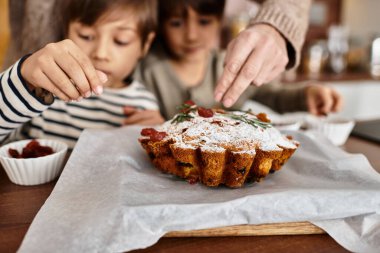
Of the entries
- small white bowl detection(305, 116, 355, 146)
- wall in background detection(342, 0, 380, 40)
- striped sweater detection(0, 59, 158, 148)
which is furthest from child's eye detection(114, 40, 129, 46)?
wall in background detection(342, 0, 380, 40)

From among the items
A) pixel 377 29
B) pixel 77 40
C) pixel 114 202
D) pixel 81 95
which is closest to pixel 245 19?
pixel 377 29

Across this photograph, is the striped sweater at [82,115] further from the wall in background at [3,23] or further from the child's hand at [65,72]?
the wall in background at [3,23]

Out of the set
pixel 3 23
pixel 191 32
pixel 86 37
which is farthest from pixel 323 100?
pixel 3 23

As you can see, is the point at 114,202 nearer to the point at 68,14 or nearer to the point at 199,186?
the point at 199,186

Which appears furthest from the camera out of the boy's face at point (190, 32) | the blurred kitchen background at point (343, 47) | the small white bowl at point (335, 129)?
the blurred kitchen background at point (343, 47)

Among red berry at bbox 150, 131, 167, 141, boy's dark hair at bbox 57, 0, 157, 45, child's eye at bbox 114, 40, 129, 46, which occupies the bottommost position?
red berry at bbox 150, 131, 167, 141

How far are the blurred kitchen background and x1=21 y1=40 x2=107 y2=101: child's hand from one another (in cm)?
248

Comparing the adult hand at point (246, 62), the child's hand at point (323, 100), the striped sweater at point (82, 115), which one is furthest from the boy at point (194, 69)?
the adult hand at point (246, 62)

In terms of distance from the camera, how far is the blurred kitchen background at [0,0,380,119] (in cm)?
335

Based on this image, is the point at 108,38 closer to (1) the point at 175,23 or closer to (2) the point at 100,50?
(2) the point at 100,50

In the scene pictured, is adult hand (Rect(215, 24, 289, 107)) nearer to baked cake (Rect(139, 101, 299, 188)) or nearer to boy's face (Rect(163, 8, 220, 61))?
baked cake (Rect(139, 101, 299, 188))

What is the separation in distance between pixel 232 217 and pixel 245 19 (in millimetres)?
2943

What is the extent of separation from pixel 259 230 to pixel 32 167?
0.53m

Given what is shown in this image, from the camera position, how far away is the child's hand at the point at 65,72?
793 mm
